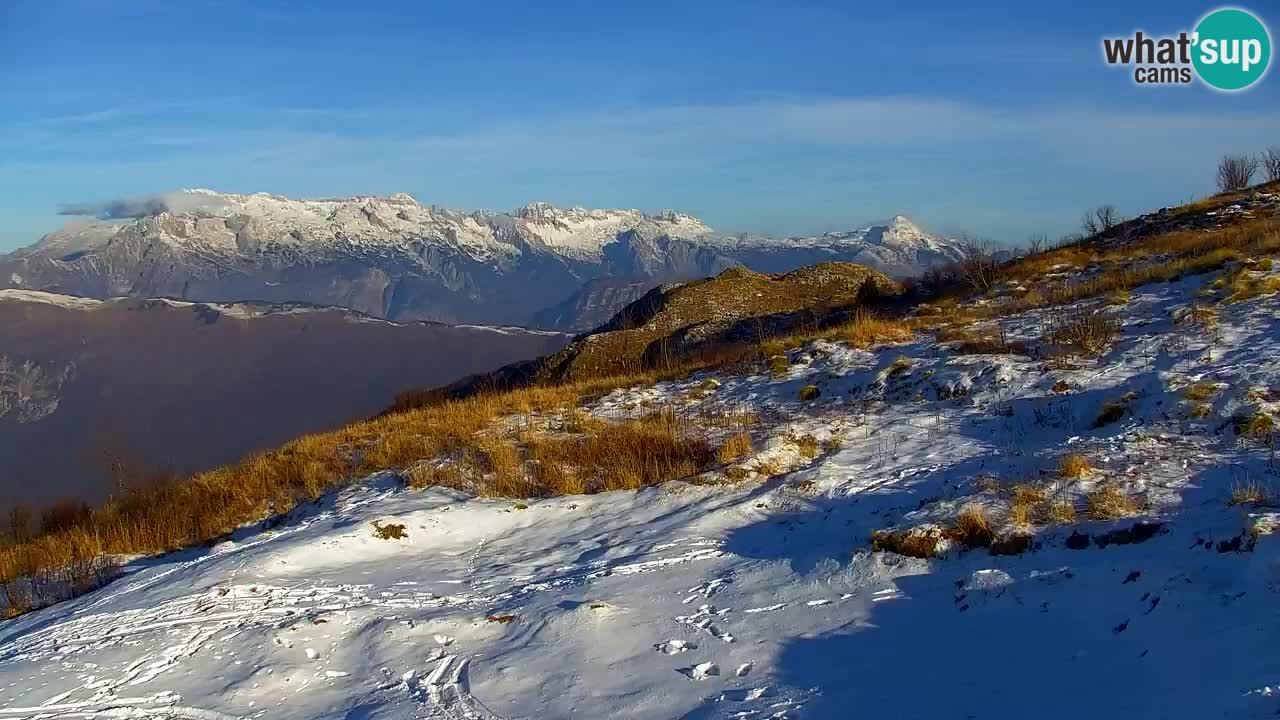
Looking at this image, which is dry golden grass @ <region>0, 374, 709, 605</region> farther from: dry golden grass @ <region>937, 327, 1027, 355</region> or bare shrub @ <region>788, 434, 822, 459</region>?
dry golden grass @ <region>937, 327, 1027, 355</region>

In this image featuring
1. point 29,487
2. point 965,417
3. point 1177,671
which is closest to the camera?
point 1177,671

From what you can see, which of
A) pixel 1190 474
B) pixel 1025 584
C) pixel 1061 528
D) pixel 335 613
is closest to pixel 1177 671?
pixel 1025 584

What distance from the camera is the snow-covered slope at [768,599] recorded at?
494 centimetres

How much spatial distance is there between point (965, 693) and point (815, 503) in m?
3.79

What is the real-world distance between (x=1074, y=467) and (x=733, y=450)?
395 cm

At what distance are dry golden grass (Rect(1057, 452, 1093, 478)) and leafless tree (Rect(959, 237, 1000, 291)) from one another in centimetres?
1222

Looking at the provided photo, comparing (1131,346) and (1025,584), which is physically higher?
(1131,346)

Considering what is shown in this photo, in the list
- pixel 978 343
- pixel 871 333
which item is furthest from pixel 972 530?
pixel 871 333

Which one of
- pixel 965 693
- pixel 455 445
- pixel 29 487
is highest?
pixel 455 445

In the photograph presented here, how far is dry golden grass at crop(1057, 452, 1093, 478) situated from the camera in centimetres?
771

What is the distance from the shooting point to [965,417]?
35.3ft

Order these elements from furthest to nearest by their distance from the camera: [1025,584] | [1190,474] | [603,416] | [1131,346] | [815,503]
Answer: [603,416] < [1131,346] < [815,503] < [1190,474] < [1025,584]

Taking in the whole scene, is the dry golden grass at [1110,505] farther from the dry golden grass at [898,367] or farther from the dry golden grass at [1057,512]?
the dry golden grass at [898,367]

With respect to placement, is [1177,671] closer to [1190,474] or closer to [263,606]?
[1190,474]
